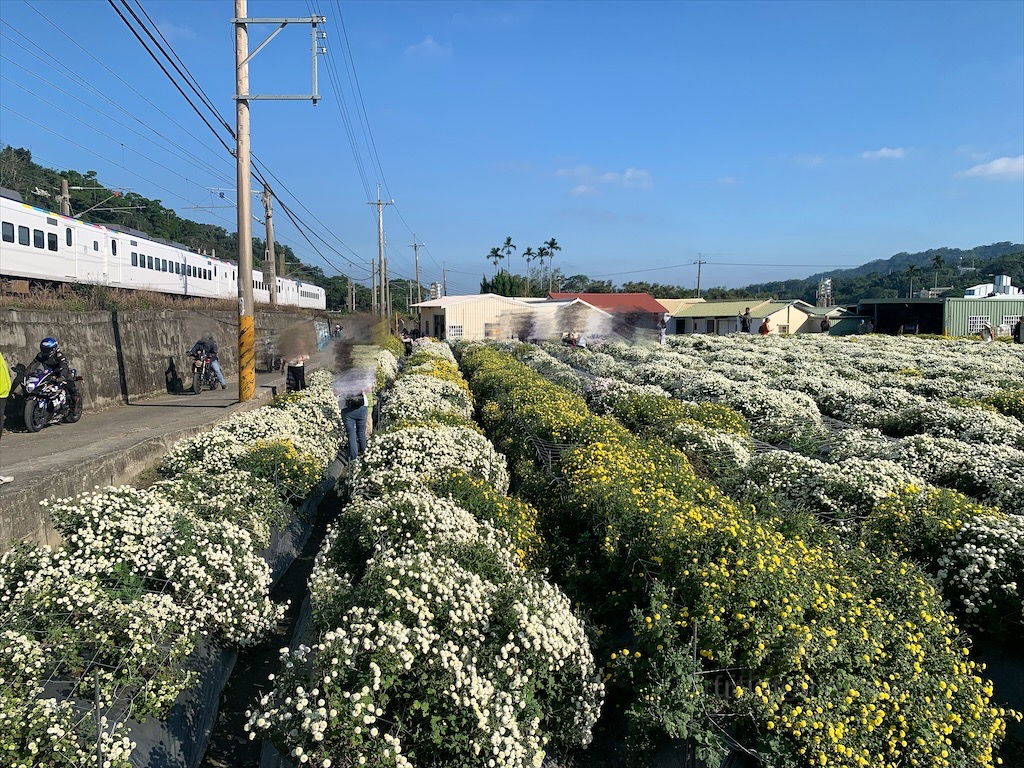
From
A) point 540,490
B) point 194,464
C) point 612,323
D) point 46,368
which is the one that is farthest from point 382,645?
point 612,323

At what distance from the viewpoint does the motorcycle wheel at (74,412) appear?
1162 centimetres

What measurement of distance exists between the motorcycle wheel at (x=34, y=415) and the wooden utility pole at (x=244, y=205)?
4080 mm

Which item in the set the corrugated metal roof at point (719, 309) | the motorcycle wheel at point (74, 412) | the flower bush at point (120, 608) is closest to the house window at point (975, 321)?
the corrugated metal roof at point (719, 309)

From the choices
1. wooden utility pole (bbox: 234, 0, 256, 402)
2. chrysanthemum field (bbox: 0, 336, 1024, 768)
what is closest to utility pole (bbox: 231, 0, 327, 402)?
wooden utility pole (bbox: 234, 0, 256, 402)

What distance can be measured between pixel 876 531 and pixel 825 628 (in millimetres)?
2434

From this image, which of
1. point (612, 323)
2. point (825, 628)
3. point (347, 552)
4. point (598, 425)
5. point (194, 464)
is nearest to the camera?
point (825, 628)

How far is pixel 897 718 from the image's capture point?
12.4 feet

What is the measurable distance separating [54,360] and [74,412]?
3.51 feet

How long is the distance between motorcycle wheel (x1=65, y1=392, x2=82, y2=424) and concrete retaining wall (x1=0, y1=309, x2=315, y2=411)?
3.66 ft

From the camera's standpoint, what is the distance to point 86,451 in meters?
9.13

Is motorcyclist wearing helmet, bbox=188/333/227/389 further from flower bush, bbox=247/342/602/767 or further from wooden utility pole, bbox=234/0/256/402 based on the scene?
flower bush, bbox=247/342/602/767

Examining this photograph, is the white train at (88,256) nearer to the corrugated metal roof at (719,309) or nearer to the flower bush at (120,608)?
the flower bush at (120,608)

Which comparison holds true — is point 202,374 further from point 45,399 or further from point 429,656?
point 429,656

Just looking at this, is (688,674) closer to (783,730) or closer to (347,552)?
(783,730)
